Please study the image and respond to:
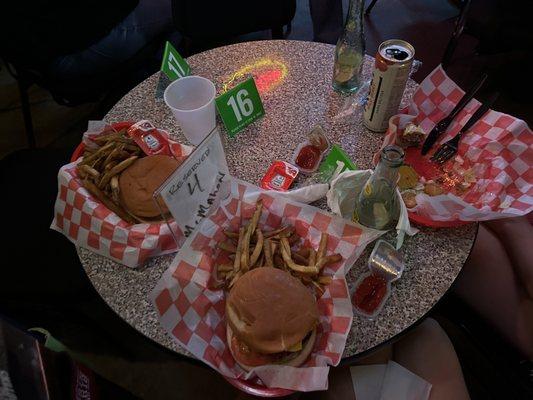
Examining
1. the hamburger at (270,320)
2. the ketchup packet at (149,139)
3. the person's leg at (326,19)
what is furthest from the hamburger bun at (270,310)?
the person's leg at (326,19)

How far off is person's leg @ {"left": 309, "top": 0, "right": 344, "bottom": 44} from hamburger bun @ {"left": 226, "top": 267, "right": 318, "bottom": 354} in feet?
6.84

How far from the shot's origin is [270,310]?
905 millimetres

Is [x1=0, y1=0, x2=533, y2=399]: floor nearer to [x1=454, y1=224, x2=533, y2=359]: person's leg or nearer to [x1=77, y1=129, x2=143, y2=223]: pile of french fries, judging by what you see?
[x1=454, y1=224, x2=533, y2=359]: person's leg

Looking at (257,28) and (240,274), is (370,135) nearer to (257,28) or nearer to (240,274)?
(240,274)

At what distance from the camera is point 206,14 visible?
203cm

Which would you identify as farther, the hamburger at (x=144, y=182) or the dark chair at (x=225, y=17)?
the dark chair at (x=225, y=17)

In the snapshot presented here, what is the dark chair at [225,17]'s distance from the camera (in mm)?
1973

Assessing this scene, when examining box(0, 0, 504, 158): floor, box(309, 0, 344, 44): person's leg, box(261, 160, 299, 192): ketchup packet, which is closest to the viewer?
box(261, 160, 299, 192): ketchup packet

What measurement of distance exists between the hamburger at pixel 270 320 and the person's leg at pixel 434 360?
0.52 meters

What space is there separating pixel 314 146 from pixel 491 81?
2.17m

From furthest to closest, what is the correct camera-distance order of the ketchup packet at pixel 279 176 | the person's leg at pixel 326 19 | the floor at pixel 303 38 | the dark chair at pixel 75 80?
the floor at pixel 303 38 < the person's leg at pixel 326 19 < the dark chair at pixel 75 80 < the ketchup packet at pixel 279 176

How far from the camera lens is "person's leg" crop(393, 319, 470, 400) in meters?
1.19

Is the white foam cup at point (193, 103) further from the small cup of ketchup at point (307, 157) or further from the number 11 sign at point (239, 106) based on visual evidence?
the small cup of ketchup at point (307, 157)

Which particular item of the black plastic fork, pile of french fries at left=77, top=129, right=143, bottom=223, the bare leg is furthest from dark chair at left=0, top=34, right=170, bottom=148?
the bare leg
